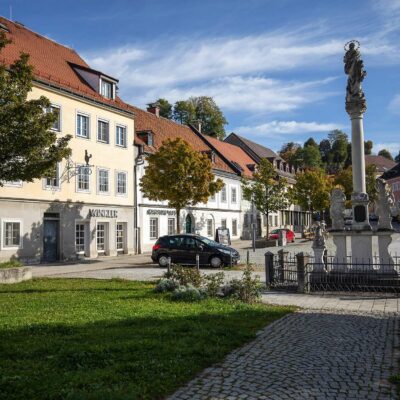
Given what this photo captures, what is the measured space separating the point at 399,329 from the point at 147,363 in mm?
5340

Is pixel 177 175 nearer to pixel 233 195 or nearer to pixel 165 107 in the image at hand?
pixel 233 195

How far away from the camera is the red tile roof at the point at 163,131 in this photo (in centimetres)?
3797

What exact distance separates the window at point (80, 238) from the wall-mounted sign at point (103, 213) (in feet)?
3.10

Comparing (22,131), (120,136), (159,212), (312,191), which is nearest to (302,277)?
(22,131)

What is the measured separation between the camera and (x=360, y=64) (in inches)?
656

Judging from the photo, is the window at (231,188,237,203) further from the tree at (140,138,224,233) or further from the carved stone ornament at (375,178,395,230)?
the carved stone ornament at (375,178,395,230)

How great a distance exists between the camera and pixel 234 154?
55.9 meters

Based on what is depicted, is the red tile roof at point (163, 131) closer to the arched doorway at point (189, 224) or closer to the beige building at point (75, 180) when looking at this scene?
the beige building at point (75, 180)

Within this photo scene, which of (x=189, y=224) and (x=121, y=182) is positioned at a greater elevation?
(x=121, y=182)

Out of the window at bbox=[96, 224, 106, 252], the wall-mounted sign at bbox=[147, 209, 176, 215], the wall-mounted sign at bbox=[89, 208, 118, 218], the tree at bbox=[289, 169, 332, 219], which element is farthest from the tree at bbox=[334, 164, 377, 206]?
the window at bbox=[96, 224, 106, 252]

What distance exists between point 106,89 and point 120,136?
3.18m

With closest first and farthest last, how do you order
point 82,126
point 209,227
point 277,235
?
point 82,126 < point 277,235 < point 209,227

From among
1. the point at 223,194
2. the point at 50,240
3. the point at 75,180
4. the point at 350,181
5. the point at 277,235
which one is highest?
the point at 350,181

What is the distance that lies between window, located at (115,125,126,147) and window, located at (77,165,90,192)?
3716mm
